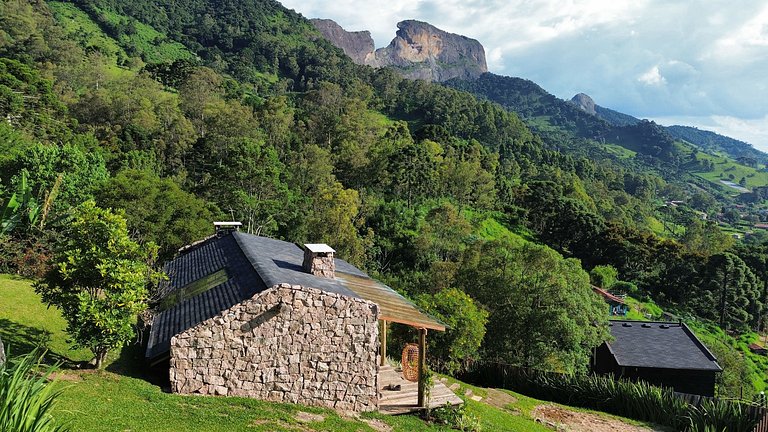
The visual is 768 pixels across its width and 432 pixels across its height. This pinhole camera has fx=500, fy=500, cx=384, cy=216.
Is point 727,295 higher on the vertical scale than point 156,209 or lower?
lower

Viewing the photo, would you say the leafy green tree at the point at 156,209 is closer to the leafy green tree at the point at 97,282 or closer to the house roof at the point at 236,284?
the house roof at the point at 236,284

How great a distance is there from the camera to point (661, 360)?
27.2m

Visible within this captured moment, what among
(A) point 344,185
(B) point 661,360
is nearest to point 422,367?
(B) point 661,360

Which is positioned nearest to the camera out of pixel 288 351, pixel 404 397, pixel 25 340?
pixel 288 351

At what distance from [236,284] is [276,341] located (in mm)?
2556

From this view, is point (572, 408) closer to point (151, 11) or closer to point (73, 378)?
point (73, 378)

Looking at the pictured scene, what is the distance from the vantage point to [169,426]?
31.9ft

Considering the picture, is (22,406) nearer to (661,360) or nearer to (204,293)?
(204,293)

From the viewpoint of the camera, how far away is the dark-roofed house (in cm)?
2698

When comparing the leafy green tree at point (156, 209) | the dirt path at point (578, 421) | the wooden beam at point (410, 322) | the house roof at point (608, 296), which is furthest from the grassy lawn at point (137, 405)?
the house roof at point (608, 296)

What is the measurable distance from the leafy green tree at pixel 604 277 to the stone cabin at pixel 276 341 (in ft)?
138

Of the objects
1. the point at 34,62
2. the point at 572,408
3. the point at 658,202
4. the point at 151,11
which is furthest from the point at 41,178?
the point at 658,202

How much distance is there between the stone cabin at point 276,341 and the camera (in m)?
12.0

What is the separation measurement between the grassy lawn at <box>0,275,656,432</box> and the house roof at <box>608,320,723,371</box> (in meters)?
14.6
